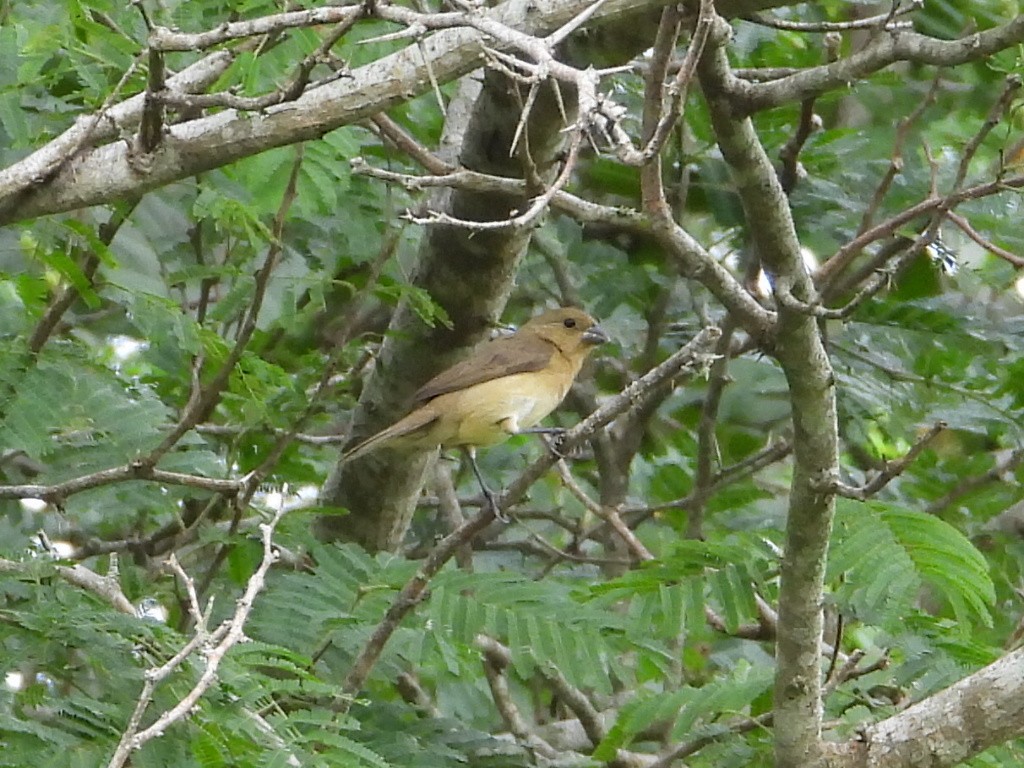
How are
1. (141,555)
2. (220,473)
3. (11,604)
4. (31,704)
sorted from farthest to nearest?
(141,555)
(220,473)
(11,604)
(31,704)

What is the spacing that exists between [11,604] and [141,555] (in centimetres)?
167

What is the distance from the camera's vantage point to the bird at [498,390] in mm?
5336

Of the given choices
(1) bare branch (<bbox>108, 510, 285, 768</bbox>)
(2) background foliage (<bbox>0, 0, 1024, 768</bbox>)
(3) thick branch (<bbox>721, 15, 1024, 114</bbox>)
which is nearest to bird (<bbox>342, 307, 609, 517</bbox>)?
(2) background foliage (<bbox>0, 0, 1024, 768</bbox>)

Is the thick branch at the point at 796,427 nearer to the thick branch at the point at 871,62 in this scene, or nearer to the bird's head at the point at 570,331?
the thick branch at the point at 871,62

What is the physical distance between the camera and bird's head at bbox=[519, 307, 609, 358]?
20.3ft

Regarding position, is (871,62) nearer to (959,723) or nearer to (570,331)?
(959,723)

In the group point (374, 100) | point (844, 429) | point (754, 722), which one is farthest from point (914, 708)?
point (844, 429)

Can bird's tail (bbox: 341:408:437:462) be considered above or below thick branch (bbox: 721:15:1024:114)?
below

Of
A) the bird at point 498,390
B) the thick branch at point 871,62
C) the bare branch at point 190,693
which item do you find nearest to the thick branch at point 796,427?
the thick branch at point 871,62

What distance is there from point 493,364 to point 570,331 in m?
0.59

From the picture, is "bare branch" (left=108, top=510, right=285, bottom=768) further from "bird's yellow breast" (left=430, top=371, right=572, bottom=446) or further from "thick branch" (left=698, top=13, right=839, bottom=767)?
"bird's yellow breast" (left=430, top=371, right=572, bottom=446)

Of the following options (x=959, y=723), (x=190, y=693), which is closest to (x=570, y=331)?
(x=959, y=723)

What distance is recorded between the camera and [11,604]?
12.3 ft

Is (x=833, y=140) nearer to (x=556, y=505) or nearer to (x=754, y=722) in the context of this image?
(x=556, y=505)
